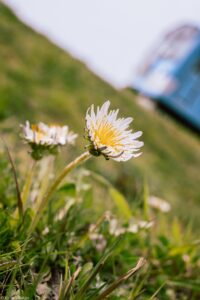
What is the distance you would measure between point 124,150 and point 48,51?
8175 millimetres

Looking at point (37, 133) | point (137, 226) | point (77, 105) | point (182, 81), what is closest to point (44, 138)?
point (37, 133)

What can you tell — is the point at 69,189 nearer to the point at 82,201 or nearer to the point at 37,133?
the point at 82,201

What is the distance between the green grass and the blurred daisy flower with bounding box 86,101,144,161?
240mm

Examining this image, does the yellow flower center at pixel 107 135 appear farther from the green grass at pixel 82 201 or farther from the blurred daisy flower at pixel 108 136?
the green grass at pixel 82 201

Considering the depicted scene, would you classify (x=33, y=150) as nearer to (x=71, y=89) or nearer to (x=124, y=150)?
(x=124, y=150)

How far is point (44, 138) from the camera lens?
1498mm

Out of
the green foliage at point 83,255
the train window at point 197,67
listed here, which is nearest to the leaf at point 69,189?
the green foliage at point 83,255

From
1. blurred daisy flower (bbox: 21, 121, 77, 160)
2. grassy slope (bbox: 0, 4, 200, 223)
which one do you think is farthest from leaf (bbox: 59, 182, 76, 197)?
grassy slope (bbox: 0, 4, 200, 223)

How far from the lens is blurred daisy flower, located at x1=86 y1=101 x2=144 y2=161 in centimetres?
125

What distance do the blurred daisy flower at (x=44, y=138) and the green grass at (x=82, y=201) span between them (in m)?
0.19

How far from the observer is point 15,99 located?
5.14m

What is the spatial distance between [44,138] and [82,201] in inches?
22.0

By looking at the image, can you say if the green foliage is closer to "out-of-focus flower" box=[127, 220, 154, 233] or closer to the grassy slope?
"out-of-focus flower" box=[127, 220, 154, 233]

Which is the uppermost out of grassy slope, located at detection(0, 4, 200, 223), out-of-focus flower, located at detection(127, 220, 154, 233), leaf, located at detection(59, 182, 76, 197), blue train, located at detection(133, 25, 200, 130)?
blue train, located at detection(133, 25, 200, 130)
